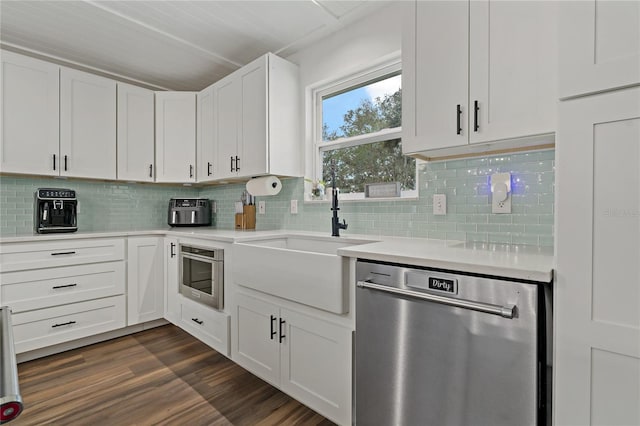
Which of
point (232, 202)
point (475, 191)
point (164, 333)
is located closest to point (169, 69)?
point (232, 202)

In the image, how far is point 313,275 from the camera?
1.62m

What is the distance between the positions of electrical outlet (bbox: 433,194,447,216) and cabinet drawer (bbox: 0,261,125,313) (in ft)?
8.53

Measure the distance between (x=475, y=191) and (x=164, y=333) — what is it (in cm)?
278

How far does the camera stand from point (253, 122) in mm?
2635

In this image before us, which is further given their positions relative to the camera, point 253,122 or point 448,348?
point 253,122

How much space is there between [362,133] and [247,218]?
1.36 meters

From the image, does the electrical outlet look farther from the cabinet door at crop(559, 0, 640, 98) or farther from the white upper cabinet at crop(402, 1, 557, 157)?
the cabinet door at crop(559, 0, 640, 98)

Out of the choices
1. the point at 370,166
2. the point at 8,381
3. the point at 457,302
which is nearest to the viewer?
the point at 8,381

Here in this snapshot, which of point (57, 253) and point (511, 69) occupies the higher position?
point (511, 69)

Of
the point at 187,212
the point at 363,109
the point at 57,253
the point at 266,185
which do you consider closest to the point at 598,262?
the point at 363,109

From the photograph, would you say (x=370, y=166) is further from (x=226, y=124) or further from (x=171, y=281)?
(x=171, y=281)

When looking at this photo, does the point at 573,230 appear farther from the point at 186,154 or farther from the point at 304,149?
the point at 186,154

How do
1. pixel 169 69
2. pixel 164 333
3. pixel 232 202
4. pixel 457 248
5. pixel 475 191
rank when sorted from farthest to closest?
1. pixel 232 202
2. pixel 169 69
3. pixel 164 333
4. pixel 475 191
5. pixel 457 248

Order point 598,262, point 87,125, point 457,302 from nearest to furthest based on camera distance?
point 598,262
point 457,302
point 87,125
